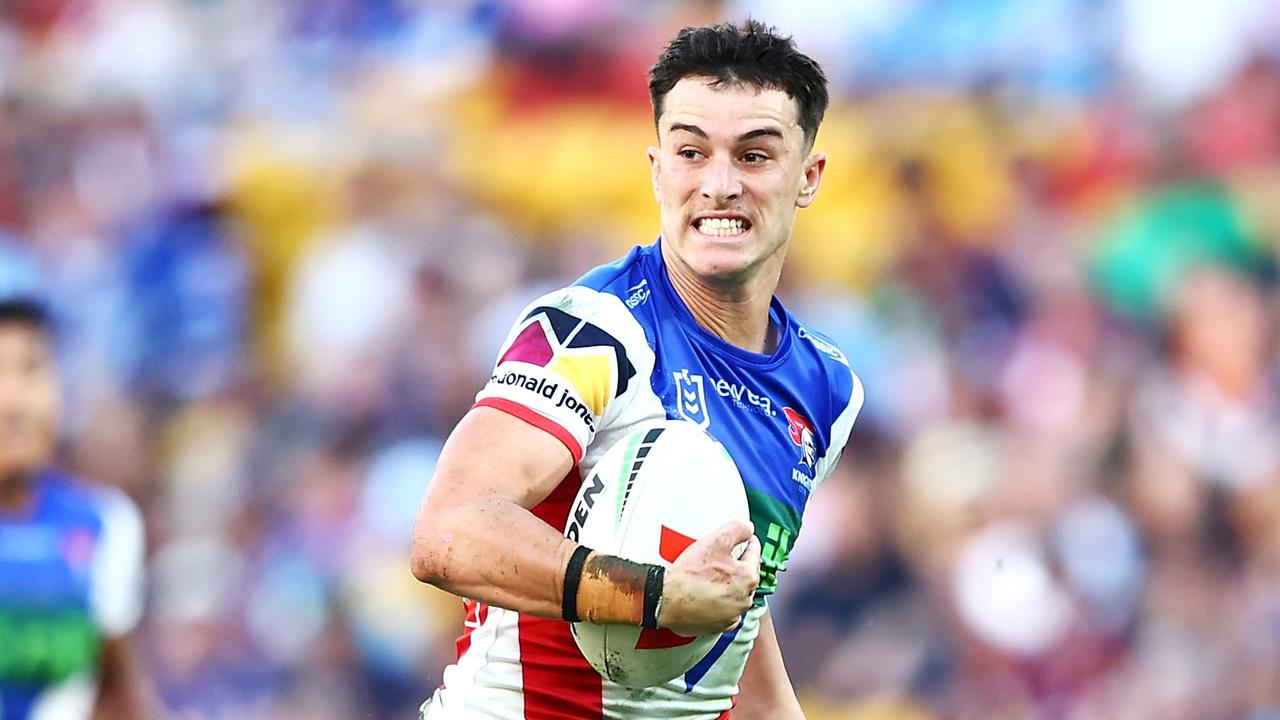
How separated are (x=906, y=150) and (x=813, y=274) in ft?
3.23

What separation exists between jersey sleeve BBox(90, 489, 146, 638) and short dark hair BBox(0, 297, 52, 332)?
742mm

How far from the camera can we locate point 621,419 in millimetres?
3645

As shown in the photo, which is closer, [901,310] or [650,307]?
[650,307]

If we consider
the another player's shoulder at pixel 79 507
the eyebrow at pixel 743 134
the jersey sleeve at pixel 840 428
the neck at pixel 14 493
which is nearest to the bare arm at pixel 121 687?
the another player's shoulder at pixel 79 507

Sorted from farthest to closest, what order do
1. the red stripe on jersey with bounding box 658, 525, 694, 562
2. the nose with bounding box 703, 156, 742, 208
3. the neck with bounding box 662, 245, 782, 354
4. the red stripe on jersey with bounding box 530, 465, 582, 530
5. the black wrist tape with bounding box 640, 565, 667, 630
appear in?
the neck with bounding box 662, 245, 782, 354 < the nose with bounding box 703, 156, 742, 208 < the red stripe on jersey with bounding box 530, 465, 582, 530 < the red stripe on jersey with bounding box 658, 525, 694, 562 < the black wrist tape with bounding box 640, 565, 667, 630

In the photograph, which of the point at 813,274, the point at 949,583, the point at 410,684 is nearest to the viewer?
the point at 949,583

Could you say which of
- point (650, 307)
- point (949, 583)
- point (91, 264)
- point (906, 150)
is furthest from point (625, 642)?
point (91, 264)

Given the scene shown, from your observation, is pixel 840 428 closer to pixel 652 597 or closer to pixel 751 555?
pixel 751 555

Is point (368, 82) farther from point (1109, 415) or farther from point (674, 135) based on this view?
point (674, 135)

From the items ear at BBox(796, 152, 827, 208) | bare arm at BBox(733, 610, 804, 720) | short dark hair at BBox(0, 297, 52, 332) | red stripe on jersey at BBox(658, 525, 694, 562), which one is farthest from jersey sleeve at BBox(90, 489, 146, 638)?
red stripe on jersey at BBox(658, 525, 694, 562)

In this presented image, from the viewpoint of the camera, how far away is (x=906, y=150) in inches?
401

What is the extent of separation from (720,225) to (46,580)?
129 inches

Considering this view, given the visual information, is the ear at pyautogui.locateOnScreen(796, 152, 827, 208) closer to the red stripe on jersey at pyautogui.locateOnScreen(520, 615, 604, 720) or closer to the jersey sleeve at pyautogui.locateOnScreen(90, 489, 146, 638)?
the red stripe on jersey at pyautogui.locateOnScreen(520, 615, 604, 720)

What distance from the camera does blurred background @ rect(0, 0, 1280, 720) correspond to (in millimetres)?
8617
